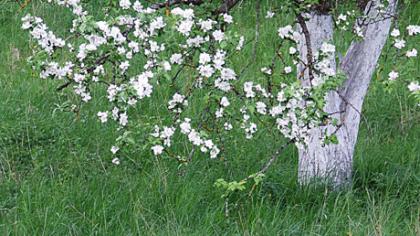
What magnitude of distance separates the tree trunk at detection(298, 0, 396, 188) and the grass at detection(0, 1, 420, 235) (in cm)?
12

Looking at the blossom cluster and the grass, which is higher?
the blossom cluster

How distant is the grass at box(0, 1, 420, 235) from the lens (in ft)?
13.0

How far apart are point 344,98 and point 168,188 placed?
3.68 feet

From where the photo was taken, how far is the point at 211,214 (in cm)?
405

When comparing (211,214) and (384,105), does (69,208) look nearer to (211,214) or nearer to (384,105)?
(211,214)

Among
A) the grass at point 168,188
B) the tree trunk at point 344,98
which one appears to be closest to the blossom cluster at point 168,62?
the tree trunk at point 344,98

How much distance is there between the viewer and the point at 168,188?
4.25m

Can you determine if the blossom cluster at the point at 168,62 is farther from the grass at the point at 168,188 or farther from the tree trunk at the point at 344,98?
the grass at the point at 168,188

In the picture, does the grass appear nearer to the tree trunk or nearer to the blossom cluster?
the tree trunk

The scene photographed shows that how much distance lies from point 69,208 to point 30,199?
223mm

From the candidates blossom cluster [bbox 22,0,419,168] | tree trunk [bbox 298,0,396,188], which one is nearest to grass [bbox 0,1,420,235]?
tree trunk [bbox 298,0,396,188]

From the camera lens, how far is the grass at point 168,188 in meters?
3.97

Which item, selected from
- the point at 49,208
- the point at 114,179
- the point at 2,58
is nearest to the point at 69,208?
the point at 49,208

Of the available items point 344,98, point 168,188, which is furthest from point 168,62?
point 344,98
